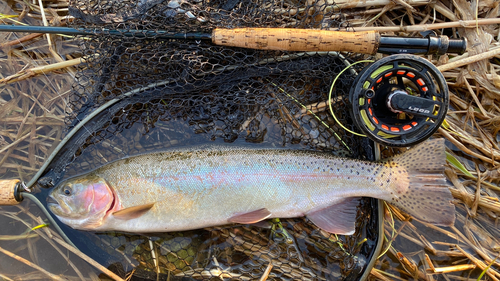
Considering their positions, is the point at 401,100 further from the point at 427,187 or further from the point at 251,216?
the point at 251,216

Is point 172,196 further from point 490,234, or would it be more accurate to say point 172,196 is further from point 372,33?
point 490,234

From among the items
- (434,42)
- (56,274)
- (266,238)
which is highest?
(434,42)

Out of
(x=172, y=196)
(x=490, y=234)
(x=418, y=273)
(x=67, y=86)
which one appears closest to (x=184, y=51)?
(x=172, y=196)

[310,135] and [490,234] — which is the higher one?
[310,135]

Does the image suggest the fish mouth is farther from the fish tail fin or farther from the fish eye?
the fish tail fin

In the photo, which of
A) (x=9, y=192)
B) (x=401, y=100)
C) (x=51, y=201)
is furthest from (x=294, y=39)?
(x=9, y=192)

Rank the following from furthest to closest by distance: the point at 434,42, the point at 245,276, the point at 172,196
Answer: the point at 245,276
the point at 172,196
the point at 434,42

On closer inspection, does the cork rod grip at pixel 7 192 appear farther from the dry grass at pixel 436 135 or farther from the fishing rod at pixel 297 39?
the fishing rod at pixel 297 39

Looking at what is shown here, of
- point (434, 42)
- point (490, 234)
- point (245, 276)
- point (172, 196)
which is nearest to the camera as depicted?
point (434, 42)
